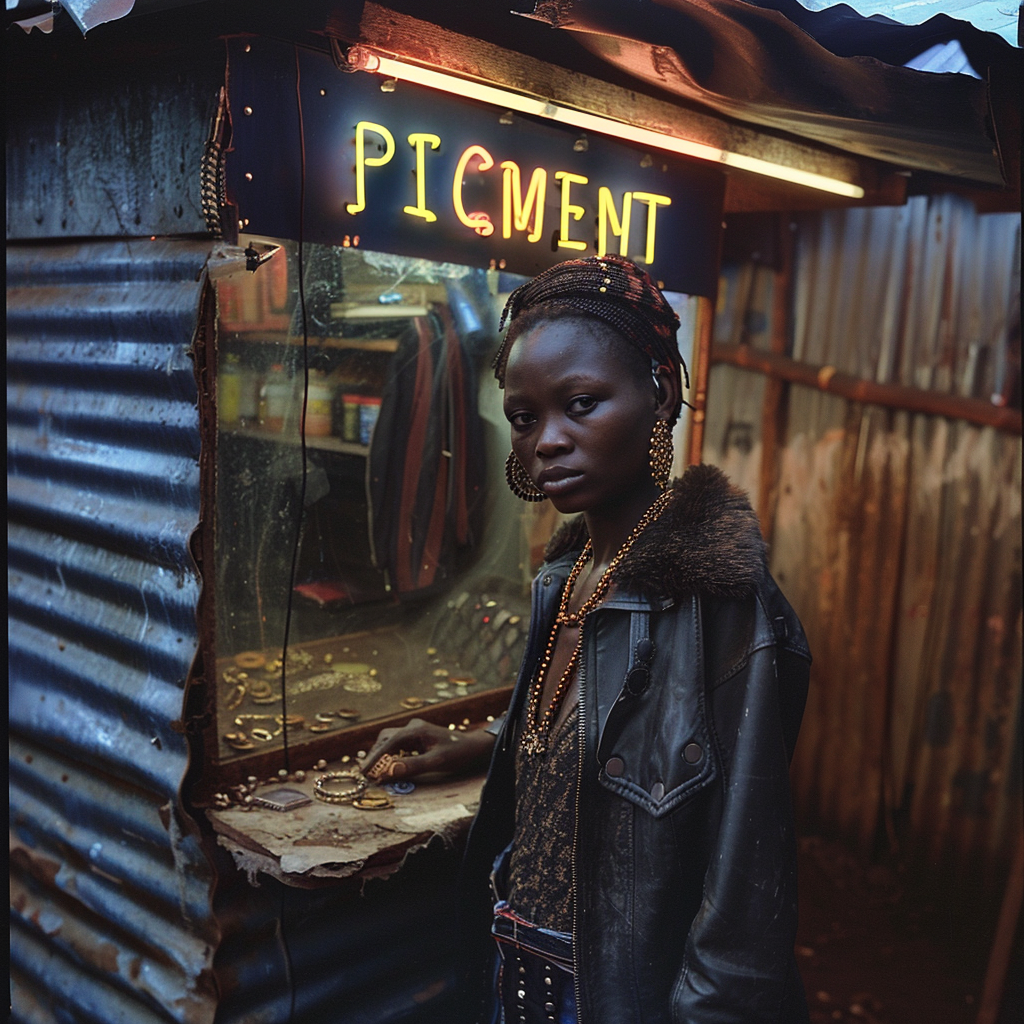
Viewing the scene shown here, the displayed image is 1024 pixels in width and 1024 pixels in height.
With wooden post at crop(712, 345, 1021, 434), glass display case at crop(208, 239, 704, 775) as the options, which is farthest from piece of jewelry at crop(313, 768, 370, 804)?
wooden post at crop(712, 345, 1021, 434)

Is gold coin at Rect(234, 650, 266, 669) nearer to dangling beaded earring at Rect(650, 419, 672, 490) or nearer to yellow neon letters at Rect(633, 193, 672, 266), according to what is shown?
dangling beaded earring at Rect(650, 419, 672, 490)

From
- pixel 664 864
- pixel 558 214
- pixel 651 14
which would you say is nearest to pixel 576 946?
pixel 664 864

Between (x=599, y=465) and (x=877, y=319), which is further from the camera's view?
(x=877, y=319)

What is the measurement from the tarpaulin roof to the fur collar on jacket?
119 cm

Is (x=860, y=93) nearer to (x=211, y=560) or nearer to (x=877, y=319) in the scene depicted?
(x=211, y=560)

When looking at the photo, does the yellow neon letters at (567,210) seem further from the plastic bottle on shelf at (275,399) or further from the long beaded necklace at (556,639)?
the long beaded necklace at (556,639)

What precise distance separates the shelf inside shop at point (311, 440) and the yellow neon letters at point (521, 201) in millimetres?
1015

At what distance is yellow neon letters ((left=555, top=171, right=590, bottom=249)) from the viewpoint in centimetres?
375

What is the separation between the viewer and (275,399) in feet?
11.3

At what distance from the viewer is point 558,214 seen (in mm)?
3770

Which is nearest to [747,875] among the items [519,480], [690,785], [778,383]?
[690,785]

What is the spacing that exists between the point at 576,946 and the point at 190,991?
5.45 feet

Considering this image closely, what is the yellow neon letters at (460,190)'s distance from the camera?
3.45m

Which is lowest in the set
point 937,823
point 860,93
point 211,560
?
point 937,823
